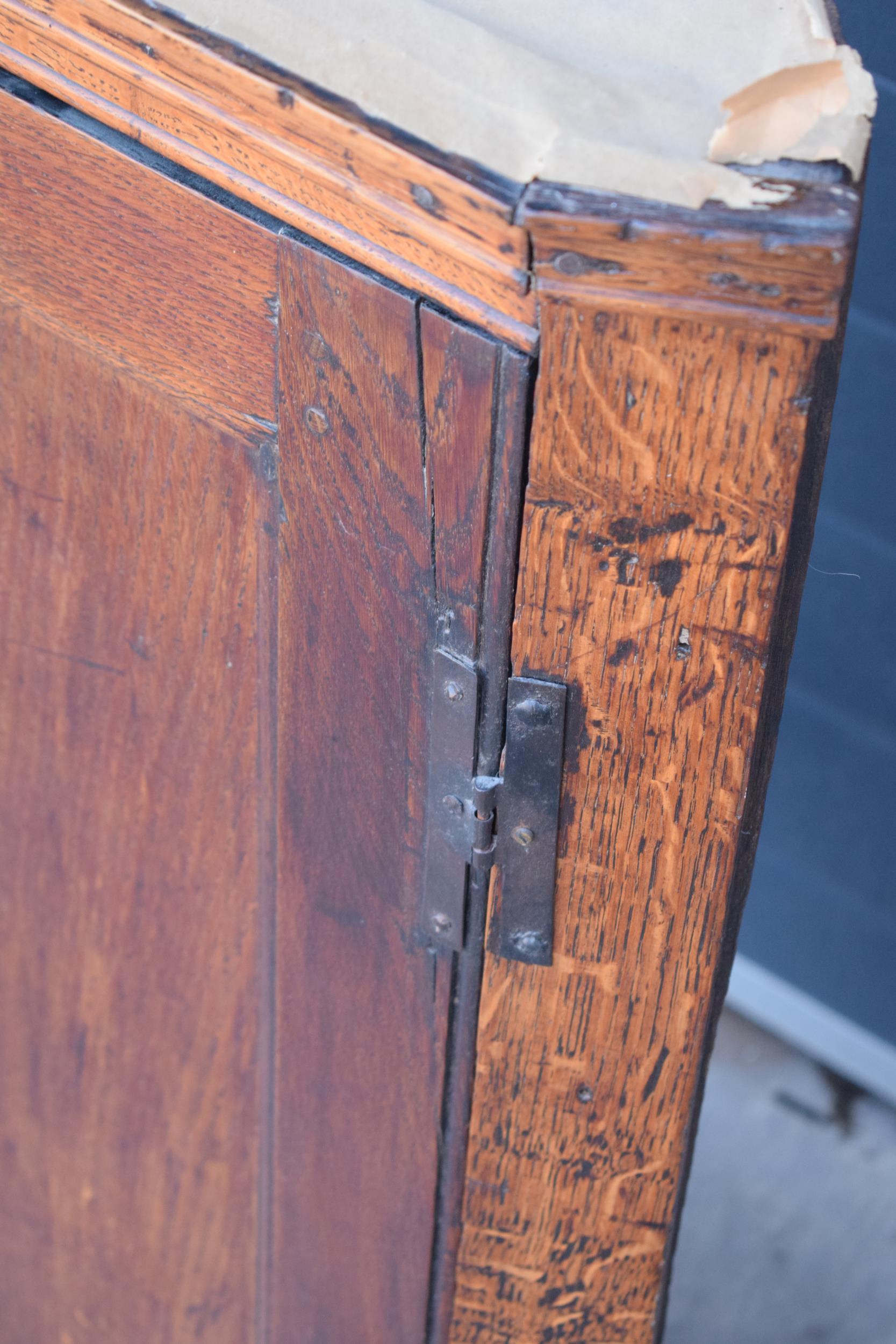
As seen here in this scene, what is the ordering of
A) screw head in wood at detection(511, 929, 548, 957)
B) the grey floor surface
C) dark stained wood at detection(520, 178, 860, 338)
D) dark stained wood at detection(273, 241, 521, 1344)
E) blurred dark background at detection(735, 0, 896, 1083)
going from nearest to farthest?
dark stained wood at detection(520, 178, 860, 338) → dark stained wood at detection(273, 241, 521, 1344) → screw head in wood at detection(511, 929, 548, 957) → blurred dark background at detection(735, 0, 896, 1083) → the grey floor surface

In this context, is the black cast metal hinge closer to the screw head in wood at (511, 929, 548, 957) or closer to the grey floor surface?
the screw head in wood at (511, 929, 548, 957)

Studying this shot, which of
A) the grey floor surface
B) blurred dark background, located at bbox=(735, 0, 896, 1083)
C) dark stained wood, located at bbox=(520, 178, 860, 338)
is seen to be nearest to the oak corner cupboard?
dark stained wood, located at bbox=(520, 178, 860, 338)

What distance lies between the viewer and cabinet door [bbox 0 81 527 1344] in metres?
0.64

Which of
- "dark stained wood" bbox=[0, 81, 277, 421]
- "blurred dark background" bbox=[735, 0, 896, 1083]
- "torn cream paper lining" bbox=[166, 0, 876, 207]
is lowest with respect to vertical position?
"blurred dark background" bbox=[735, 0, 896, 1083]

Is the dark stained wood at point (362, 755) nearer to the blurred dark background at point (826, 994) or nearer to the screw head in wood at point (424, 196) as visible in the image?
the screw head in wood at point (424, 196)

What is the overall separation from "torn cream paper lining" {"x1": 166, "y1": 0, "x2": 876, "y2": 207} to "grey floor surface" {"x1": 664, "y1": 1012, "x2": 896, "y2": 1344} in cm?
172

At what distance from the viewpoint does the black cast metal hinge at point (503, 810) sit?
679 mm

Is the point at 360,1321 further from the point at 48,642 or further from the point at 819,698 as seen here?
the point at 819,698

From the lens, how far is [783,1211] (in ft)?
6.73

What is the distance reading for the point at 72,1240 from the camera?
1.23 m

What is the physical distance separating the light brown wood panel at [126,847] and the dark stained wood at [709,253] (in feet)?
0.79

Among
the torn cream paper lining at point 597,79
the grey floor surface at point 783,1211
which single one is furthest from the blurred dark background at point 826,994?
the torn cream paper lining at point 597,79

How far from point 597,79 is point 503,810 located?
35 cm

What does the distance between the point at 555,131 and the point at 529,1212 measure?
2.20 feet
